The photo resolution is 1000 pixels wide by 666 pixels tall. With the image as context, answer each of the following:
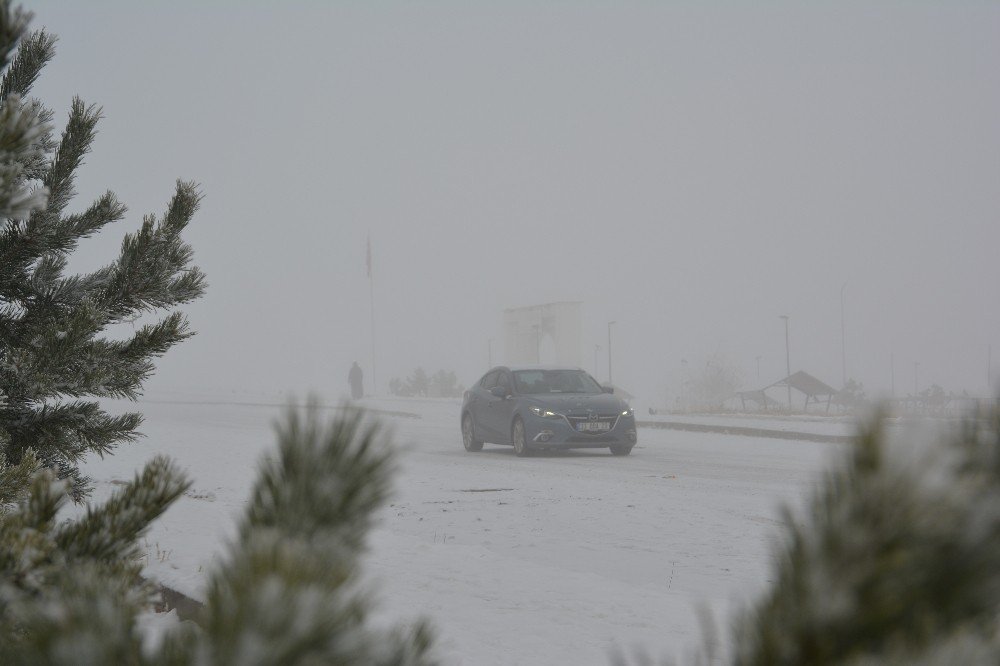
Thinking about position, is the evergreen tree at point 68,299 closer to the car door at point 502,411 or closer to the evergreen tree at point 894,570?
the evergreen tree at point 894,570

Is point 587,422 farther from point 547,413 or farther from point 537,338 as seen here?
point 537,338

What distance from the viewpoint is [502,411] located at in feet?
58.9

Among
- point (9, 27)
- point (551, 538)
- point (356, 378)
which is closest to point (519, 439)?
point (551, 538)

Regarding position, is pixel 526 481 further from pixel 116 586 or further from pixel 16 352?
pixel 116 586

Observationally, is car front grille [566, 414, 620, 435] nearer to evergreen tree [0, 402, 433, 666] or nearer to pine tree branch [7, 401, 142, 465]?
pine tree branch [7, 401, 142, 465]

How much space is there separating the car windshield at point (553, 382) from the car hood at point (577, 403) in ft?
2.06

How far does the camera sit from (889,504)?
684mm

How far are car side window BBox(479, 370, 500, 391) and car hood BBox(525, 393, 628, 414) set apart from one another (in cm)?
174

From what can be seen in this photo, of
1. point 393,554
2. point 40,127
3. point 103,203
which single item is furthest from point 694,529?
point 40,127

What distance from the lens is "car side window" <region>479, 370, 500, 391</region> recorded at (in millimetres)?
18953

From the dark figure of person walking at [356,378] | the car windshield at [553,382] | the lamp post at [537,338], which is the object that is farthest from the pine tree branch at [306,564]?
the lamp post at [537,338]

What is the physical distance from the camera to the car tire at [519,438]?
17.3 m

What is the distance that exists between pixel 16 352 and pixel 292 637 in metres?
4.00

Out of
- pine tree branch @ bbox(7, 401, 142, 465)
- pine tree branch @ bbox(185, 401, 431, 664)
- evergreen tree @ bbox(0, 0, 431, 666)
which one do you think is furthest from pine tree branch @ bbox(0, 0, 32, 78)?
pine tree branch @ bbox(7, 401, 142, 465)
